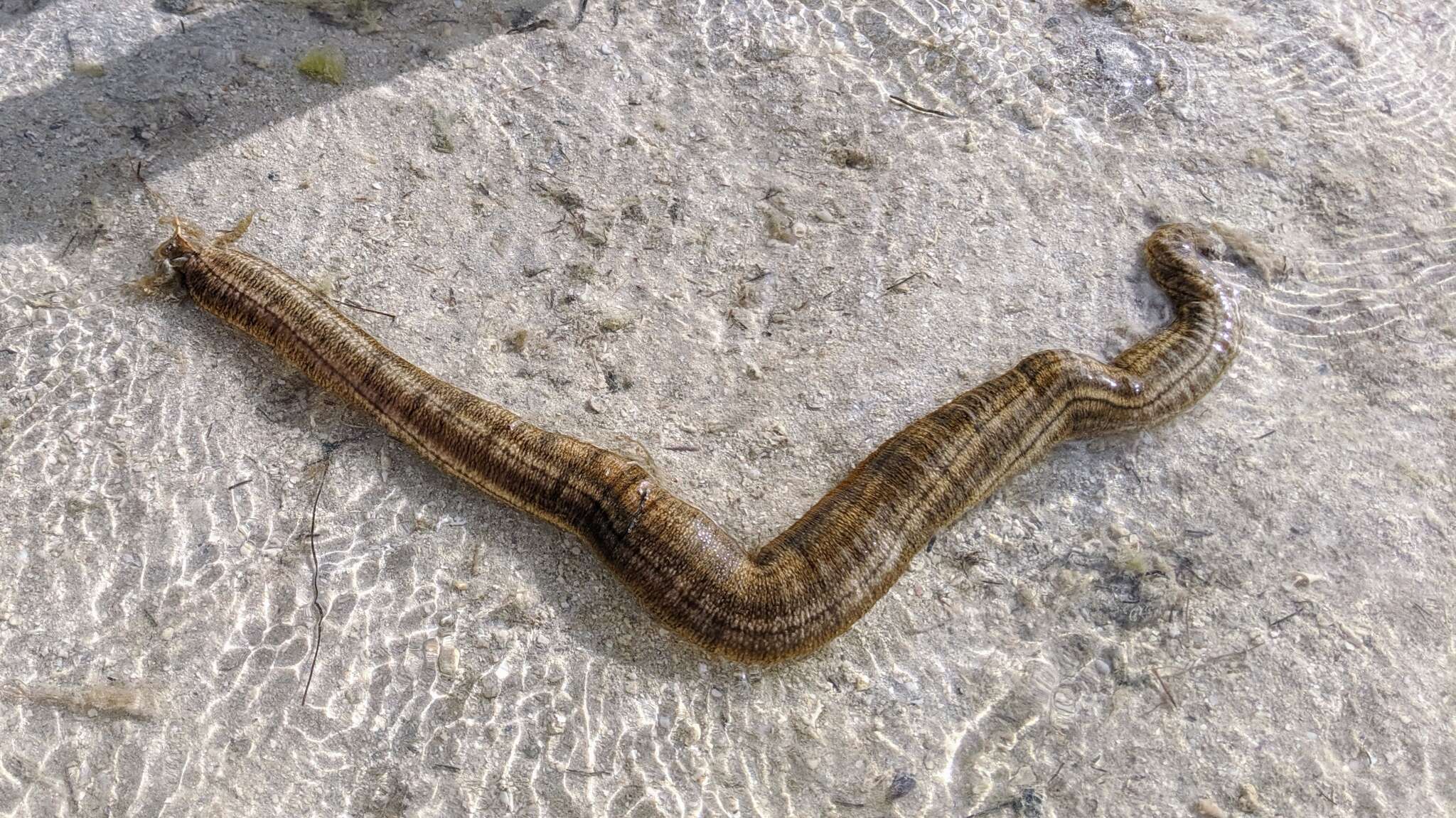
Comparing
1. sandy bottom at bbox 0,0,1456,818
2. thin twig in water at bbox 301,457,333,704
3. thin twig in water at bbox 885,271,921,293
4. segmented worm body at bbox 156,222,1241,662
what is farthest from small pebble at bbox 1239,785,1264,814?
thin twig in water at bbox 301,457,333,704

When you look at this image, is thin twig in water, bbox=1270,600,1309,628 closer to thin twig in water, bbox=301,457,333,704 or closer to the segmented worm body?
the segmented worm body

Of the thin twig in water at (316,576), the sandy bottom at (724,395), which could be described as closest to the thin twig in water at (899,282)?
the sandy bottom at (724,395)

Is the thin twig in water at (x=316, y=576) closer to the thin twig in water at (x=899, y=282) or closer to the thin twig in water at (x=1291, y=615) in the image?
the thin twig in water at (x=899, y=282)

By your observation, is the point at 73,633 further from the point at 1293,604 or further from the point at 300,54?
the point at 1293,604

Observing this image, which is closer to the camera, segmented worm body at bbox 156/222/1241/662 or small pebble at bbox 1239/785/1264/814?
small pebble at bbox 1239/785/1264/814

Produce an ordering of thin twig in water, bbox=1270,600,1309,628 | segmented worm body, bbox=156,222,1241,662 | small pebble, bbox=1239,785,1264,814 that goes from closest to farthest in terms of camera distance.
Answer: small pebble, bbox=1239,785,1264,814, segmented worm body, bbox=156,222,1241,662, thin twig in water, bbox=1270,600,1309,628

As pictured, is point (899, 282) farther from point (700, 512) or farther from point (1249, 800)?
point (1249, 800)
